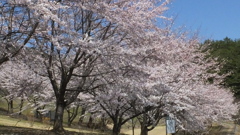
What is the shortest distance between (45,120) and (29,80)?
11689mm

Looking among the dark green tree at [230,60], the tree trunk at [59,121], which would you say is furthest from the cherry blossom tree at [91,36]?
the dark green tree at [230,60]

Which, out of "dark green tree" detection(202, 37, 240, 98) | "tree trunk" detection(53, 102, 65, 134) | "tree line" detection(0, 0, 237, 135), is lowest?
"tree trunk" detection(53, 102, 65, 134)

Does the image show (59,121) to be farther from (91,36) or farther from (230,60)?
(230,60)

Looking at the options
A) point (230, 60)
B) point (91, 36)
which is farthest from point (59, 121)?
point (230, 60)

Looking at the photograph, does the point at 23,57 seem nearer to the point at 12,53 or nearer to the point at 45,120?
the point at 12,53

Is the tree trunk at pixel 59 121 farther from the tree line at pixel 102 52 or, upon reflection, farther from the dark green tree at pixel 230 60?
the dark green tree at pixel 230 60

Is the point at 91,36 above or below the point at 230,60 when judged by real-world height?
below

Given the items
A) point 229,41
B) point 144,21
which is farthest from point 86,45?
point 229,41

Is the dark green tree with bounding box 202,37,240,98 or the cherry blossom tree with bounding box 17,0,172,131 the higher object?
the dark green tree with bounding box 202,37,240,98

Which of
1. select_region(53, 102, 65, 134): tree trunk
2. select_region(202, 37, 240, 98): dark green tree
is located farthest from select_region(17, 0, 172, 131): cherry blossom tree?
select_region(202, 37, 240, 98): dark green tree

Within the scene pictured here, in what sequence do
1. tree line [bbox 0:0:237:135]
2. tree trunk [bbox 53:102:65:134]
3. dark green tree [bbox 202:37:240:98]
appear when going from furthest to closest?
dark green tree [bbox 202:37:240:98], tree trunk [bbox 53:102:65:134], tree line [bbox 0:0:237:135]

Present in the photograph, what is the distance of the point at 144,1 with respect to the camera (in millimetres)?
10938

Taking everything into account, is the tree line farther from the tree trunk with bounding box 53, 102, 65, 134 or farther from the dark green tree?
the dark green tree

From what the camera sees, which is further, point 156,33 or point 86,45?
point 156,33
